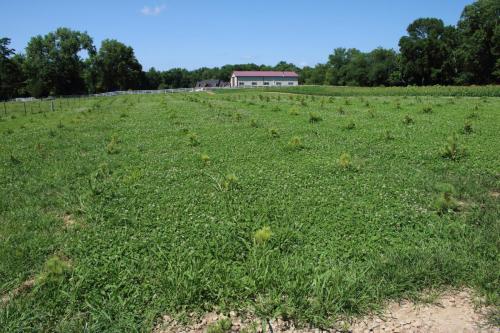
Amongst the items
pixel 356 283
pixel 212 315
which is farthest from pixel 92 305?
pixel 356 283

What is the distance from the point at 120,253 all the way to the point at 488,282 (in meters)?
4.16

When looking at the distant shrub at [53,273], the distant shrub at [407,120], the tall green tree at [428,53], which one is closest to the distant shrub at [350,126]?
the distant shrub at [407,120]

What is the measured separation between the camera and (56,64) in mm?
88625

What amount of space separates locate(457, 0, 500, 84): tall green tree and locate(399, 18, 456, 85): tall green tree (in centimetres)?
396

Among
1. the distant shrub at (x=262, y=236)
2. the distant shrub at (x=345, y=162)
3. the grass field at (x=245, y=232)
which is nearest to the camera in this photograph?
the grass field at (x=245, y=232)

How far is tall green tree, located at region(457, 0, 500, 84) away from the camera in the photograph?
62466 millimetres

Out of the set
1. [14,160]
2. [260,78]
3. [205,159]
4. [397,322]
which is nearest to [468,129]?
[205,159]

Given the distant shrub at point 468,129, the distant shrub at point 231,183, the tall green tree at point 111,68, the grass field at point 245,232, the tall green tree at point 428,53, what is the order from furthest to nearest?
the tall green tree at point 111,68 → the tall green tree at point 428,53 → the distant shrub at point 468,129 → the distant shrub at point 231,183 → the grass field at point 245,232

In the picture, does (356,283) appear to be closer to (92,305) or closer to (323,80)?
(92,305)

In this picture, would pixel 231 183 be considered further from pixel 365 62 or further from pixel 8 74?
pixel 365 62

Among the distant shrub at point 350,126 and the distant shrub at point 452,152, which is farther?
the distant shrub at point 350,126

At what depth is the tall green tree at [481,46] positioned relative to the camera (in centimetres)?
6247

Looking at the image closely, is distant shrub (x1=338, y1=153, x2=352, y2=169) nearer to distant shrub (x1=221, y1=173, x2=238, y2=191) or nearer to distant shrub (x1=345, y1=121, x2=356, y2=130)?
distant shrub (x1=221, y1=173, x2=238, y2=191)

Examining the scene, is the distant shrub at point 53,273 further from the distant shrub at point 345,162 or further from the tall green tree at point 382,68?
the tall green tree at point 382,68
